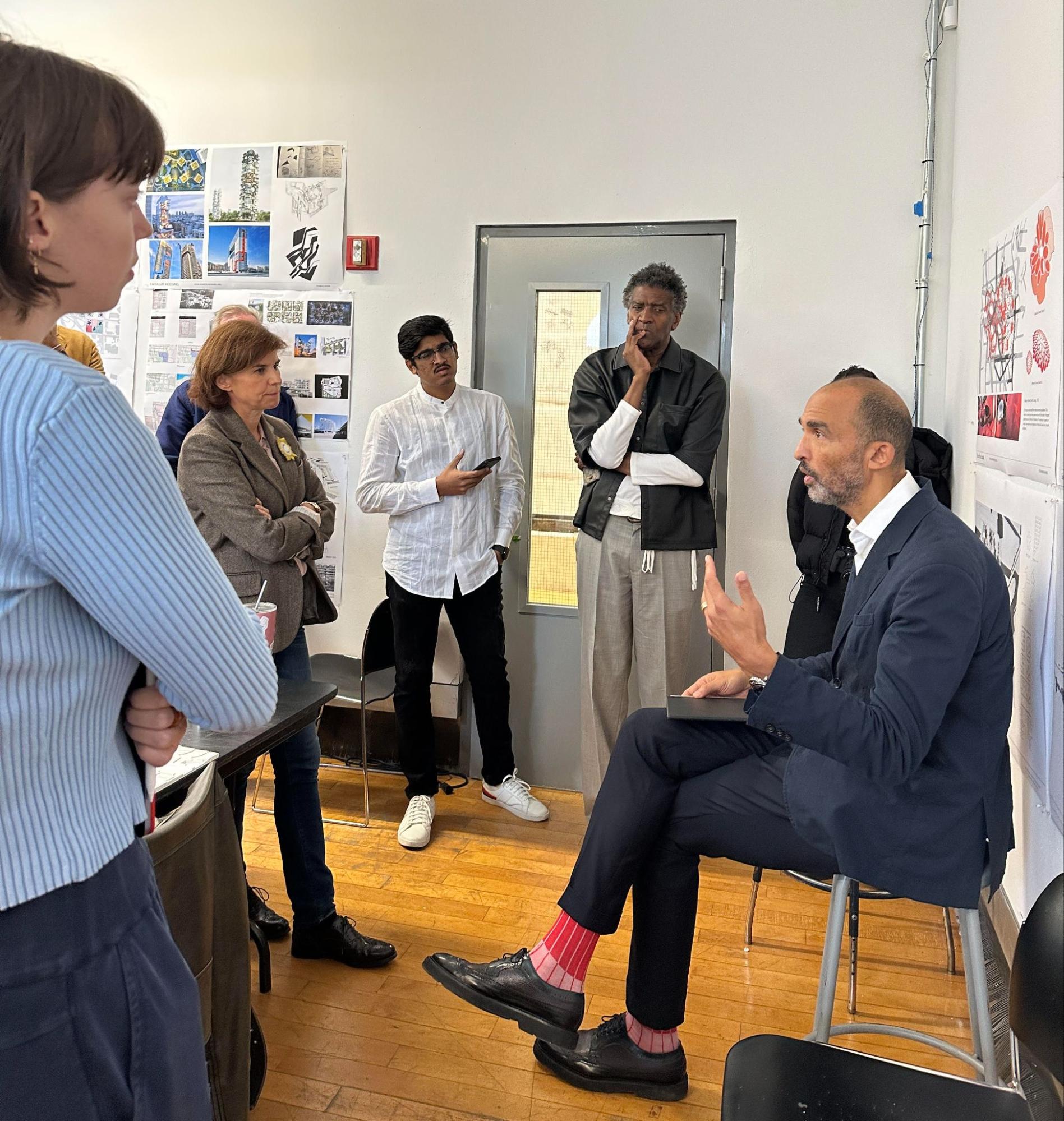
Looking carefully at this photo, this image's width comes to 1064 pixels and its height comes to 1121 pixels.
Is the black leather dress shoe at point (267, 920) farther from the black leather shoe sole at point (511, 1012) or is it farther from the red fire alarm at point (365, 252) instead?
the red fire alarm at point (365, 252)

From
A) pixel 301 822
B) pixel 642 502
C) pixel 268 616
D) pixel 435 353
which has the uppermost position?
pixel 435 353

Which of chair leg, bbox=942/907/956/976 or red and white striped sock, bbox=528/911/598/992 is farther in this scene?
chair leg, bbox=942/907/956/976

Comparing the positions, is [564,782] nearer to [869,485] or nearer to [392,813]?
[392,813]

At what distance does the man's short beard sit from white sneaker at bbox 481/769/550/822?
6.67ft

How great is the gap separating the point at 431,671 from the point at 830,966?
2198 millimetres

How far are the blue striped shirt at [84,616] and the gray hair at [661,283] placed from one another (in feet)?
9.51

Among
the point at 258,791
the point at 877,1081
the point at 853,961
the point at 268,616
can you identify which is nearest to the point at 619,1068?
→ the point at 853,961

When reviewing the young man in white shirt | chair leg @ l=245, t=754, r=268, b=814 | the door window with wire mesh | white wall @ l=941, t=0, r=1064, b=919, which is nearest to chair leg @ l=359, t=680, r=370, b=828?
the young man in white shirt

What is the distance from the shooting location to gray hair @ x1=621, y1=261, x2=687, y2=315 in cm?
350

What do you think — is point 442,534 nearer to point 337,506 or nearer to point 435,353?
point 435,353

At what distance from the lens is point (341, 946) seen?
2576 mm

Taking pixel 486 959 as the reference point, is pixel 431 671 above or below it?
above

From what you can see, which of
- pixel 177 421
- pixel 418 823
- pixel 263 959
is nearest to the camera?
pixel 263 959

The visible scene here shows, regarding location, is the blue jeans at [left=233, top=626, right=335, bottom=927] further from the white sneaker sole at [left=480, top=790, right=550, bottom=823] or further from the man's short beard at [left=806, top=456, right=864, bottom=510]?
the man's short beard at [left=806, top=456, right=864, bottom=510]
